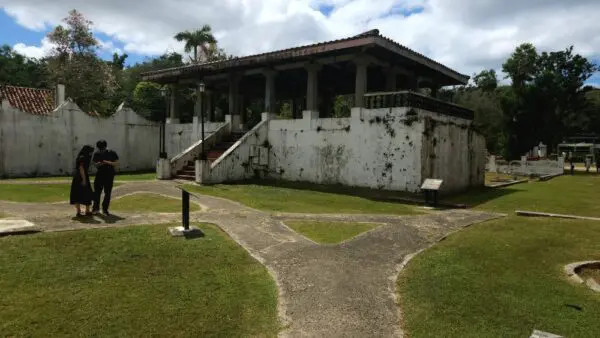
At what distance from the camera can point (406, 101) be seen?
1401cm

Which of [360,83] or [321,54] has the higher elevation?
[321,54]

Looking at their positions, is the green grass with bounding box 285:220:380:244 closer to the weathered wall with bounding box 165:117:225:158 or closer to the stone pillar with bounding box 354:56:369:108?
the stone pillar with bounding box 354:56:369:108

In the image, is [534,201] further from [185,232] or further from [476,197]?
[185,232]

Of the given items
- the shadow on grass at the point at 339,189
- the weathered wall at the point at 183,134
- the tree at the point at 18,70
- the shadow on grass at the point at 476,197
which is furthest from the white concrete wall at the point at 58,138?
the tree at the point at 18,70

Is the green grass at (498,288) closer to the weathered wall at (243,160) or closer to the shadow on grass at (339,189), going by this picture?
the shadow on grass at (339,189)

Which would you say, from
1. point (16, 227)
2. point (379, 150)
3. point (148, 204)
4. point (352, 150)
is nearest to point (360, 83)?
point (352, 150)

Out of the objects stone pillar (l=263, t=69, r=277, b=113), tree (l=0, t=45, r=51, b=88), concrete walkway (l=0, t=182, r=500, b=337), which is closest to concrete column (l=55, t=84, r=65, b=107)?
stone pillar (l=263, t=69, r=277, b=113)

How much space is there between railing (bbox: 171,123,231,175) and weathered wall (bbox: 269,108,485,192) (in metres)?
3.10

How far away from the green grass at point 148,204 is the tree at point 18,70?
41305mm

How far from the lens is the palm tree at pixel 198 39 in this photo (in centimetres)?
3691

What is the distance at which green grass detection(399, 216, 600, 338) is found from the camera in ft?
13.7

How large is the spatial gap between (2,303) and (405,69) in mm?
18478

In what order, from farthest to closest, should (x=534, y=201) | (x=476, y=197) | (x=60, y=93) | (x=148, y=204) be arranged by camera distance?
(x=60, y=93) → (x=476, y=197) → (x=534, y=201) → (x=148, y=204)

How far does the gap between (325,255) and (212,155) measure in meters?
12.5
